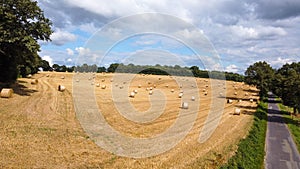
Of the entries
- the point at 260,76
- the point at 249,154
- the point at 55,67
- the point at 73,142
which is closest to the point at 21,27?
the point at 73,142

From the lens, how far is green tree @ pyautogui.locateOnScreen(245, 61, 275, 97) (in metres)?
65.8

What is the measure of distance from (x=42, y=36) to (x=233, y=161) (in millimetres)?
26859

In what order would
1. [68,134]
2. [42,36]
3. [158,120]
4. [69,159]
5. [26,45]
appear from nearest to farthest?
1. [69,159]
2. [68,134]
3. [158,120]
4. [26,45]
5. [42,36]

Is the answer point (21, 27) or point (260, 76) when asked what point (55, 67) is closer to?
point (260, 76)

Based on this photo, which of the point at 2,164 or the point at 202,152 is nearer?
the point at 2,164

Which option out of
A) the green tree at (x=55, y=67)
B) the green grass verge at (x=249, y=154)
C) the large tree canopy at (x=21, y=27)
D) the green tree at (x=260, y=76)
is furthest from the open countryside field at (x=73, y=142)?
the green tree at (x=55, y=67)

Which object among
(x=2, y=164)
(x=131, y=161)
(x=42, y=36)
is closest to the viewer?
(x=2, y=164)

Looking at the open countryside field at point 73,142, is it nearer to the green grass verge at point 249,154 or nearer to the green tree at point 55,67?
the green grass verge at point 249,154

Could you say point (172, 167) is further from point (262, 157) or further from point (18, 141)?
point (262, 157)

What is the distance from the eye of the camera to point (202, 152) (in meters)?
A: 19.6

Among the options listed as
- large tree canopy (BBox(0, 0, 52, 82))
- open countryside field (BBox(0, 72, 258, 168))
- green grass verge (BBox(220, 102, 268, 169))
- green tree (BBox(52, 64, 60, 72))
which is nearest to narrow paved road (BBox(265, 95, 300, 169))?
green grass verge (BBox(220, 102, 268, 169))

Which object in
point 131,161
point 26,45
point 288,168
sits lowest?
point 288,168

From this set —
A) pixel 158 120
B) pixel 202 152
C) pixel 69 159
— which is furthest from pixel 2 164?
pixel 158 120

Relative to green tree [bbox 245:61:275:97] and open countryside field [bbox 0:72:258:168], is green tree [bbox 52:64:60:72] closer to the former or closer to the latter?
green tree [bbox 245:61:275:97]
